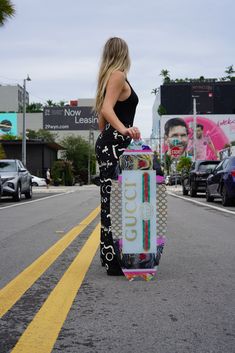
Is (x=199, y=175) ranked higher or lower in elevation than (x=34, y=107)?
lower

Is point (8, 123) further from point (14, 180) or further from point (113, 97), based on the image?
point (113, 97)

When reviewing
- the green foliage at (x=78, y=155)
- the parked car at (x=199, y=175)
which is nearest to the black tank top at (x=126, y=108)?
the parked car at (x=199, y=175)

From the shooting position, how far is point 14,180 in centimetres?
1803

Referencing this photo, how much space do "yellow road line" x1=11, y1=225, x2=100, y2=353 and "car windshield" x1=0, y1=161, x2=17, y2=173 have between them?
14.2 metres

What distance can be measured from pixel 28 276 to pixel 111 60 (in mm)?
1886

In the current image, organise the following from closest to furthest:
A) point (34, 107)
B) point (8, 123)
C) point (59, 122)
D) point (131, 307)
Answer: point (131, 307) < point (8, 123) < point (59, 122) < point (34, 107)

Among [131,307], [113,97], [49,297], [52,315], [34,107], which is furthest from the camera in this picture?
[34,107]

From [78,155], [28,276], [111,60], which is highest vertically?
[78,155]

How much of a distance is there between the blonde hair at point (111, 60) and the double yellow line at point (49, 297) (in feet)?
4.83

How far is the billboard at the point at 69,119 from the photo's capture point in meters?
107

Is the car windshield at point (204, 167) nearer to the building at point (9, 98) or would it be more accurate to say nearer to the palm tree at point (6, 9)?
the palm tree at point (6, 9)

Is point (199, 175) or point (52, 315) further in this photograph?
point (199, 175)

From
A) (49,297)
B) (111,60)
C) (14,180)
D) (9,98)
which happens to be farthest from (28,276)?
(9,98)

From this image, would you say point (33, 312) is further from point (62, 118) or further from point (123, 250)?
point (62, 118)
